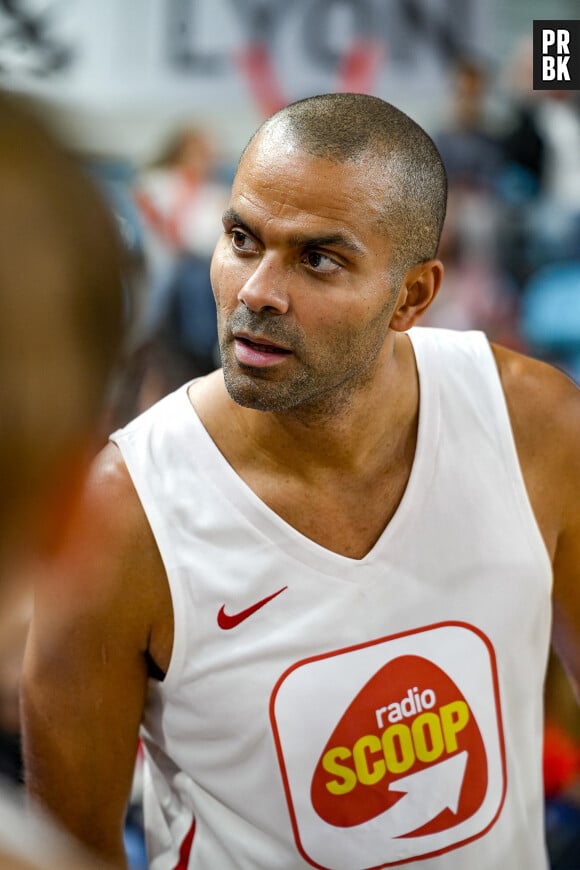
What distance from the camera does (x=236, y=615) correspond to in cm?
186

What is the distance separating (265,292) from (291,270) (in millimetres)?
69

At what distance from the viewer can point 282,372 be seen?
1.73 meters

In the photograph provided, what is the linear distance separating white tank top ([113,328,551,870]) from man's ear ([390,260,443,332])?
0.14 m

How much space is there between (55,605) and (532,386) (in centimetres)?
91

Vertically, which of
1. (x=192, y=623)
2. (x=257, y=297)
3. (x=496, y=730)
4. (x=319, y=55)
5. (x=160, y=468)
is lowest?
(x=496, y=730)

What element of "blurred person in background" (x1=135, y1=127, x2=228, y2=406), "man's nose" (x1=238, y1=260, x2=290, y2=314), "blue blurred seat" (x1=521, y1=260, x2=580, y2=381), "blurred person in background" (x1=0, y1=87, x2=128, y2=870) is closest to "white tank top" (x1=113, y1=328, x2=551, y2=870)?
"man's nose" (x1=238, y1=260, x2=290, y2=314)

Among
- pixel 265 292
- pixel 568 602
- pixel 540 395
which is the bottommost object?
pixel 568 602

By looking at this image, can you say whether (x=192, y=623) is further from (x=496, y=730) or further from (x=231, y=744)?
(x=496, y=730)

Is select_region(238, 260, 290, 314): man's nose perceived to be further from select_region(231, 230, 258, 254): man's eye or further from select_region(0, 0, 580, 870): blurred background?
select_region(0, 0, 580, 870): blurred background

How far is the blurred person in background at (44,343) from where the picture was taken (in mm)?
617

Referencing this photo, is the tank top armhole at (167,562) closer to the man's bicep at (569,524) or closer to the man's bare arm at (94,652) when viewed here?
the man's bare arm at (94,652)

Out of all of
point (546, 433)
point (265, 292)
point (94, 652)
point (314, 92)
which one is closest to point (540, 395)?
point (546, 433)

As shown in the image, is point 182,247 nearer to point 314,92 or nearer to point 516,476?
point 314,92

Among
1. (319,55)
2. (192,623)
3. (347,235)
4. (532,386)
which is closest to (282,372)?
(347,235)
